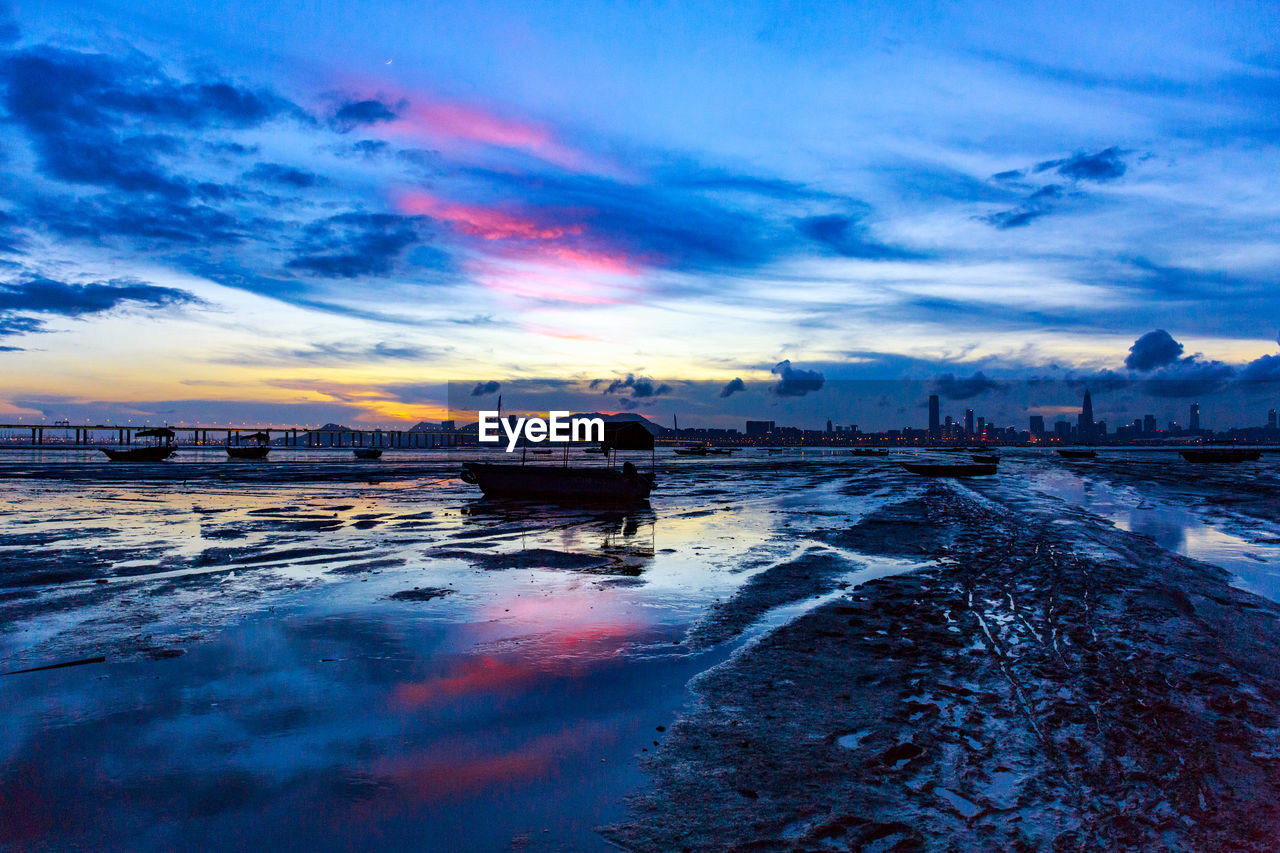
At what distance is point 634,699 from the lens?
712 centimetres

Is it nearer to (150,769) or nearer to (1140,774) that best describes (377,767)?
(150,769)

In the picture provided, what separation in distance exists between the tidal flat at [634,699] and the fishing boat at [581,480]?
44.2 ft

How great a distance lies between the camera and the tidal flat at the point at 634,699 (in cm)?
470

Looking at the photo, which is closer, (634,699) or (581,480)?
(634,699)

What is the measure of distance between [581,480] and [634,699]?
76.9 ft

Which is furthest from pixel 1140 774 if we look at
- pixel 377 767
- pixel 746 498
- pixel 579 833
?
pixel 746 498

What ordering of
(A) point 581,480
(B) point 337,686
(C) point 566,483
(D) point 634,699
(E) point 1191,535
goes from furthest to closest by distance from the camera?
(C) point 566,483, (A) point 581,480, (E) point 1191,535, (B) point 337,686, (D) point 634,699

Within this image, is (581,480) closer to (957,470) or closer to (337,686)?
(337,686)

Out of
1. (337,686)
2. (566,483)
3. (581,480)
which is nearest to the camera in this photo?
(337,686)

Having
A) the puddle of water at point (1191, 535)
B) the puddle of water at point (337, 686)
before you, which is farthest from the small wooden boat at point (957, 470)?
the puddle of water at point (337, 686)

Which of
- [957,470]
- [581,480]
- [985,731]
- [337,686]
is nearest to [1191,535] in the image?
[985,731]

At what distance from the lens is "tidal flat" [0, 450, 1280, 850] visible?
4.70 meters

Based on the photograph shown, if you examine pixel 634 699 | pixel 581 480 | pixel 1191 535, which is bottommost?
pixel 1191 535

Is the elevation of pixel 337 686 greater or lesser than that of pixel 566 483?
lesser
